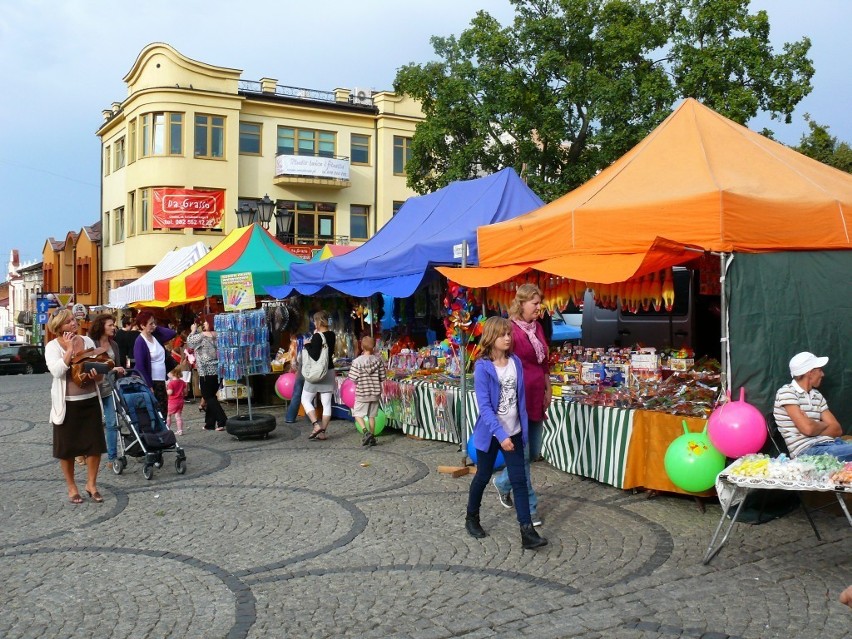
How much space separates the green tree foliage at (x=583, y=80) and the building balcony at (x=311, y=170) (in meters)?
13.7

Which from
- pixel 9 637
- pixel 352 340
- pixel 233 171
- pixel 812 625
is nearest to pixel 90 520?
pixel 9 637

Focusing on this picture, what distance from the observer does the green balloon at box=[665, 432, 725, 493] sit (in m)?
6.31

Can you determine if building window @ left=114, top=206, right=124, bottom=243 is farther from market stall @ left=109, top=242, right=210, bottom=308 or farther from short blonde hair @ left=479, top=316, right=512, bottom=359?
short blonde hair @ left=479, top=316, right=512, bottom=359

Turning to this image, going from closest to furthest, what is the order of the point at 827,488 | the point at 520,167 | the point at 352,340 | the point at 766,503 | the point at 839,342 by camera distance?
Answer: the point at 827,488
the point at 766,503
the point at 839,342
the point at 352,340
the point at 520,167

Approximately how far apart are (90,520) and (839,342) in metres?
6.68

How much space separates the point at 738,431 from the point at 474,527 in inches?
83.2

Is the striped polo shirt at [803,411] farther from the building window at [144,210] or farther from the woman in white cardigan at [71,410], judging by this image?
the building window at [144,210]

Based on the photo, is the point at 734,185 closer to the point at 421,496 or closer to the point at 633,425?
the point at 633,425

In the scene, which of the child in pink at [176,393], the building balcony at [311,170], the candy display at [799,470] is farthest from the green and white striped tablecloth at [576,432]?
the building balcony at [311,170]

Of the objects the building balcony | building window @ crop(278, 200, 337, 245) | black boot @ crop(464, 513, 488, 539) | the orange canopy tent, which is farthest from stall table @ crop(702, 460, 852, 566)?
building window @ crop(278, 200, 337, 245)

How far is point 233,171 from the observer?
121 ft

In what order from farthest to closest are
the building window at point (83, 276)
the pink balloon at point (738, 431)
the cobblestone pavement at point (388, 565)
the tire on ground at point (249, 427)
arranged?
the building window at point (83, 276), the tire on ground at point (249, 427), the pink balloon at point (738, 431), the cobblestone pavement at point (388, 565)

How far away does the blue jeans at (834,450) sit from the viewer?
5.78 m

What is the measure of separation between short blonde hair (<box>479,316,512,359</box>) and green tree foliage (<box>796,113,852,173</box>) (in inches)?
990
